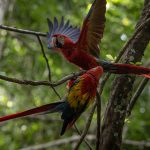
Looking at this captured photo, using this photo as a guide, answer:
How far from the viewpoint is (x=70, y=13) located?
4.49 m

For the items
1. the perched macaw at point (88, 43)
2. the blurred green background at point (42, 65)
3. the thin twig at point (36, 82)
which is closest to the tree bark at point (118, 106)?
the perched macaw at point (88, 43)

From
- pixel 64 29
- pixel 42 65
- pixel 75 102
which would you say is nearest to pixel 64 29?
pixel 64 29

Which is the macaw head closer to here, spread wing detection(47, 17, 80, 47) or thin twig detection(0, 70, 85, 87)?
thin twig detection(0, 70, 85, 87)

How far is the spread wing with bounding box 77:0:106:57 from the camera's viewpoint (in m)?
1.63

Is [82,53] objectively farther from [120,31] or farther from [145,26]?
[120,31]

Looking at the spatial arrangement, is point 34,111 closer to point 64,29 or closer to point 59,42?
point 59,42

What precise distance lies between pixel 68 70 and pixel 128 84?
2376mm

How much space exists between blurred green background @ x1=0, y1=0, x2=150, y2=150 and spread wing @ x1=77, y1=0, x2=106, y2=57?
2.14 meters

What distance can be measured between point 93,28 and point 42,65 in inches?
111

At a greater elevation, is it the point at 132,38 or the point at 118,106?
the point at 132,38

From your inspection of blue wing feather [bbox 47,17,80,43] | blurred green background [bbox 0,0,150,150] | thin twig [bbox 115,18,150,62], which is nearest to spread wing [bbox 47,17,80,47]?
blue wing feather [bbox 47,17,80,43]

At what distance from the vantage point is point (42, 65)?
4.46 metres

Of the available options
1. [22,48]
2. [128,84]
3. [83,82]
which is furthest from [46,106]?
[22,48]

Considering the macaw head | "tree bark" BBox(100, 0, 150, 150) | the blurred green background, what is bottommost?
the blurred green background
